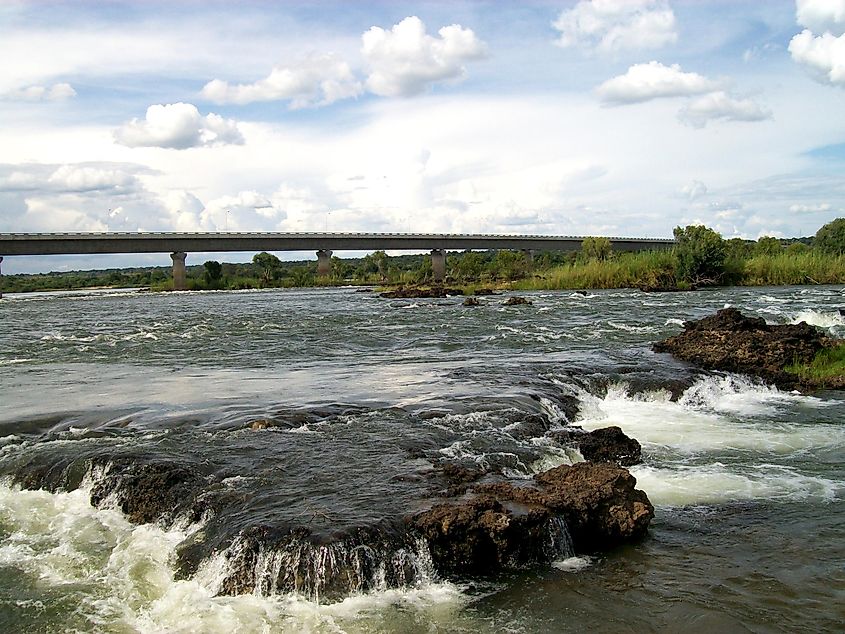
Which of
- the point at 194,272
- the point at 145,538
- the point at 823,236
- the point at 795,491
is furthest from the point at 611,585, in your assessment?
the point at 194,272

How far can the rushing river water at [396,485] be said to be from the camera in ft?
25.5

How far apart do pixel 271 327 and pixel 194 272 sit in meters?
117

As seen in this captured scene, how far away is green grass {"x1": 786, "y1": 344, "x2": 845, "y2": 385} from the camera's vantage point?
19953mm

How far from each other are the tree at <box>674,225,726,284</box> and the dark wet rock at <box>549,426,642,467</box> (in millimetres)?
60646

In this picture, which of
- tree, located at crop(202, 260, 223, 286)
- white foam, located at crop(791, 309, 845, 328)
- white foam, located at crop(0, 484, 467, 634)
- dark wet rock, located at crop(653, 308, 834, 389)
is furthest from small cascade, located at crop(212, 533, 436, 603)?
tree, located at crop(202, 260, 223, 286)

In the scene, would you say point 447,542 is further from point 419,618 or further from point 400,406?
point 400,406

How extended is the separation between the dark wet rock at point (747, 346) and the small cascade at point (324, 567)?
49.0ft

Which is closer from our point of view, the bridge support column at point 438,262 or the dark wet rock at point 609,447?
the dark wet rock at point 609,447

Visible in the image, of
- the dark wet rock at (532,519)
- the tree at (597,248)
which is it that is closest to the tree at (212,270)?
the tree at (597,248)

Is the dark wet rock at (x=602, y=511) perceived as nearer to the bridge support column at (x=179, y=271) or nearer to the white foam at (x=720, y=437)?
the white foam at (x=720, y=437)

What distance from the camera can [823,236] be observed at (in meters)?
105

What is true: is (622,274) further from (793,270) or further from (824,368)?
(824,368)

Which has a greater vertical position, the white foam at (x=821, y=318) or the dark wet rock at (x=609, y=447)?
the white foam at (x=821, y=318)

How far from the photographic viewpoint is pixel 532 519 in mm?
8859
